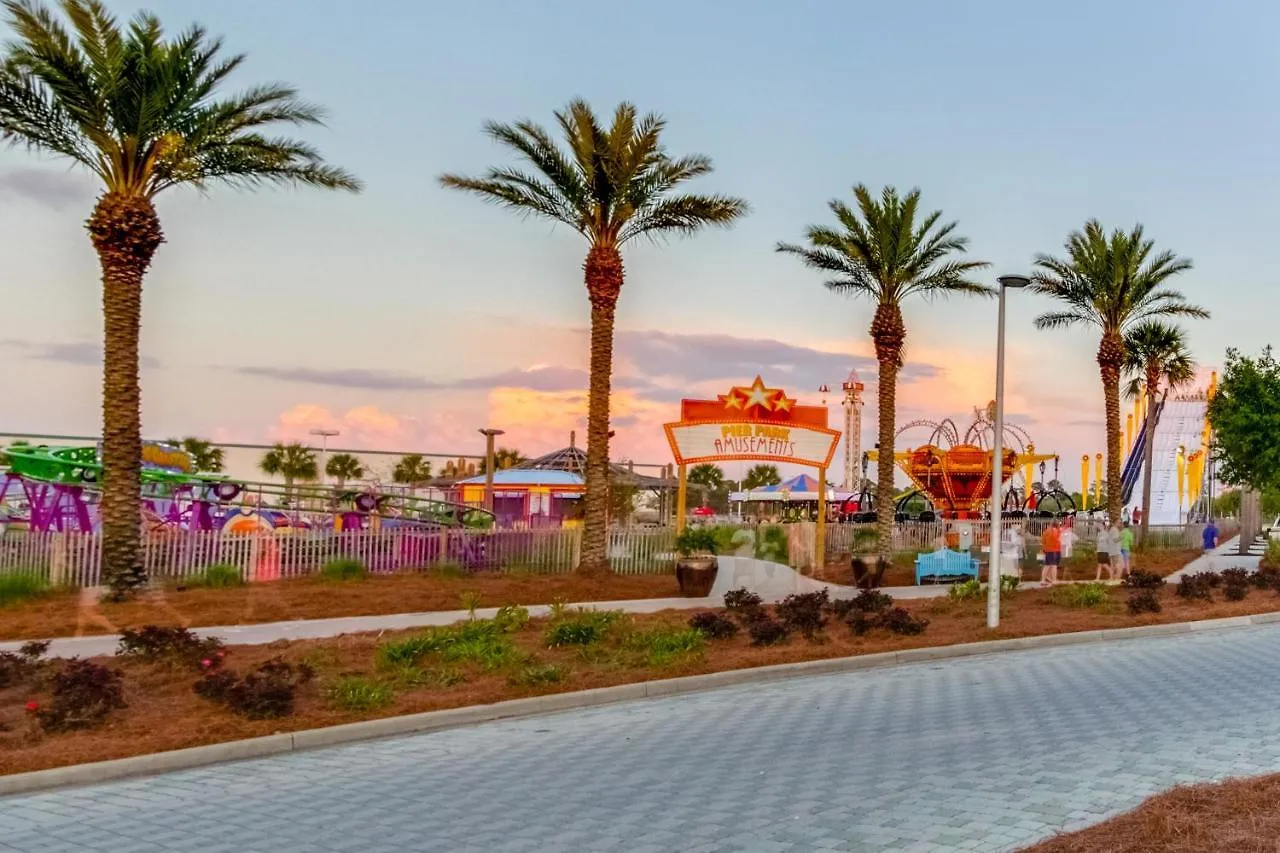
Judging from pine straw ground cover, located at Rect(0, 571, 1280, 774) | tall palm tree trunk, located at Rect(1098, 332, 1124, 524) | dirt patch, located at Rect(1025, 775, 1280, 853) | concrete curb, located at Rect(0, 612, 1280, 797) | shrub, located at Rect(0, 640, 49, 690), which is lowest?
concrete curb, located at Rect(0, 612, 1280, 797)

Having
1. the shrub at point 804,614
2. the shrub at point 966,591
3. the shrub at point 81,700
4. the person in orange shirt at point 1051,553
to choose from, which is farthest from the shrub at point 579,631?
the person in orange shirt at point 1051,553

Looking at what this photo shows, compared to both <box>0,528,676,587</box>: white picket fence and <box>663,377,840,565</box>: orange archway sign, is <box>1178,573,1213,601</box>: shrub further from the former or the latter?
<box>0,528,676,587</box>: white picket fence

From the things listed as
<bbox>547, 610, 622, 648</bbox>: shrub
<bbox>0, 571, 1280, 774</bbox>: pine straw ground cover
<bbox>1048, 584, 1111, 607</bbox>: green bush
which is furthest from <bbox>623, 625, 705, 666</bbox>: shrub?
<bbox>1048, 584, 1111, 607</bbox>: green bush

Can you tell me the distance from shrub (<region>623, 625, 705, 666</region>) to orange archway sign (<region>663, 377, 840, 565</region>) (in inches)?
555

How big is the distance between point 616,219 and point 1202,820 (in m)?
20.2

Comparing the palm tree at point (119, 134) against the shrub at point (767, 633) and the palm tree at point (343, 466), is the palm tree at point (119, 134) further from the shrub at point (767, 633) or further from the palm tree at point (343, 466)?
the palm tree at point (343, 466)

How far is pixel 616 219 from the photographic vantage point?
24734mm

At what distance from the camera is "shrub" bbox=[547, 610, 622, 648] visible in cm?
1387

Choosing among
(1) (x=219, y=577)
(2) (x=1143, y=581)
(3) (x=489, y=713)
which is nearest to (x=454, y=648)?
(3) (x=489, y=713)

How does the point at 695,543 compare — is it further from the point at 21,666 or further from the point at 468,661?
the point at 21,666

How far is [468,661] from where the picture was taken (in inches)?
498

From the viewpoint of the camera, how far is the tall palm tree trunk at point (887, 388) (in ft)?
98.8

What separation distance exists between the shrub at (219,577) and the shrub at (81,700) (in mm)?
10271

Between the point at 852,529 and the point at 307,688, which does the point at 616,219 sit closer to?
the point at 852,529
